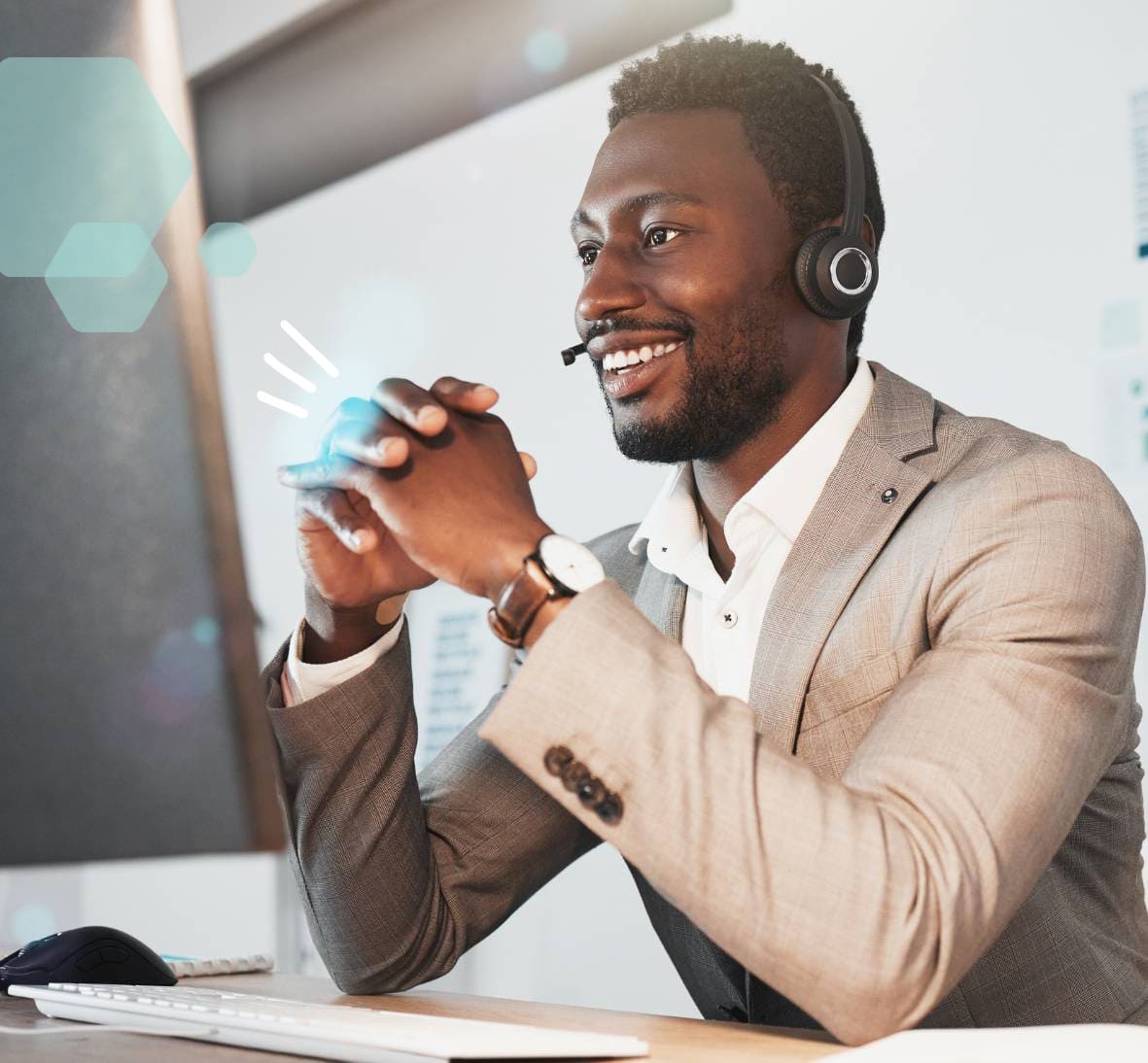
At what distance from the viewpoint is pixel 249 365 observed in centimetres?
320

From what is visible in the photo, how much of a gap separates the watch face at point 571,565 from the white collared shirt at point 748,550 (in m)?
0.42

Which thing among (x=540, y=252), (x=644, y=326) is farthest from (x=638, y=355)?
(x=540, y=252)

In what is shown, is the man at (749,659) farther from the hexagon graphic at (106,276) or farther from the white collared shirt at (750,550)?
the hexagon graphic at (106,276)

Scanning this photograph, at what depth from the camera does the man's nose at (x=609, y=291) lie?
121 cm

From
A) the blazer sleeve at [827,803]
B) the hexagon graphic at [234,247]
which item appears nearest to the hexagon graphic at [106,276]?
the blazer sleeve at [827,803]

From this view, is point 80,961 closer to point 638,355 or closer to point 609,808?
point 609,808

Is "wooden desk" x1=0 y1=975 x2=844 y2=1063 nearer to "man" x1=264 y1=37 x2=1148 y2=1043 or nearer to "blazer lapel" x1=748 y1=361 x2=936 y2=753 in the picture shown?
"man" x1=264 y1=37 x2=1148 y2=1043

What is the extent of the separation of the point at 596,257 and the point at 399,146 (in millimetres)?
1716

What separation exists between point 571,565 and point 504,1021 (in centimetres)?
28

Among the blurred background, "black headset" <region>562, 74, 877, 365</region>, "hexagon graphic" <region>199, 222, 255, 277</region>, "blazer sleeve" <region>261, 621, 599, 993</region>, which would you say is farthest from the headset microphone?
"hexagon graphic" <region>199, 222, 255, 277</region>

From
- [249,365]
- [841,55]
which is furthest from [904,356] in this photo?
[249,365]

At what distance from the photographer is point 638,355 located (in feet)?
4.04

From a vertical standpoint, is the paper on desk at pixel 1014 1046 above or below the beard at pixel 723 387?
below

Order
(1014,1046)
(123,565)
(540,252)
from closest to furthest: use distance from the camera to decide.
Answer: (123,565), (1014,1046), (540,252)
